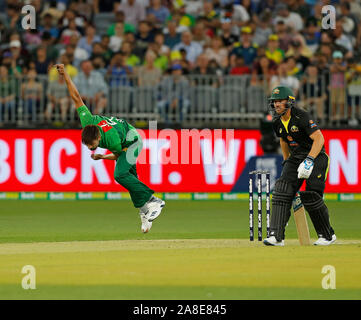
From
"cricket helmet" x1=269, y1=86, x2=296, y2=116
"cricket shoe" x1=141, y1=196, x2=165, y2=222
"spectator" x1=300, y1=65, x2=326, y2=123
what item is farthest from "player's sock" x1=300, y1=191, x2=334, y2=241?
"spectator" x1=300, y1=65, x2=326, y2=123

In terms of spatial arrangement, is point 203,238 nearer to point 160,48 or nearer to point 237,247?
point 237,247

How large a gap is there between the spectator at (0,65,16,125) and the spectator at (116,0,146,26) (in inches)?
164

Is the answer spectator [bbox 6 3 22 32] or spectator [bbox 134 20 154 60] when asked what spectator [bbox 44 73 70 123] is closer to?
spectator [bbox 134 20 154 60]

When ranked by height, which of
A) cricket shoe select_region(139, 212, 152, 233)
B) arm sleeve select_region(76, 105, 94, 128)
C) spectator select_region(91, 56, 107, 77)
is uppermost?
spectator select_region(91, 56, 107, 77)

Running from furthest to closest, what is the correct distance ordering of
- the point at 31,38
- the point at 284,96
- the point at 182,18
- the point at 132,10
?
the point at 132,10, the point at 182,18, the point at 31,38, the point at 284,96

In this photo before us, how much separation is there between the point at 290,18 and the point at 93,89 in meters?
5.67

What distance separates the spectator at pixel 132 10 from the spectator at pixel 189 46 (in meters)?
1.63

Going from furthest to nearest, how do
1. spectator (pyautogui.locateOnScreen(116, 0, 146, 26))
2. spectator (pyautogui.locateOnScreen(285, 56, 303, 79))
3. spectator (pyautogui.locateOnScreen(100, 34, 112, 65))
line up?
spectator (pyautogui.locateOnScreen(116, 0, 146, 26))
spectator (pyautogui.locateOnScreen(100, 34, 112, 65))
spectator (pyautogui.locateOnScreen(285, 56, 303, 79))

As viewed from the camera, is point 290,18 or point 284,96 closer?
point 284,96

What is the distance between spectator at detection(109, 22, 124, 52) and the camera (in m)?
25.1

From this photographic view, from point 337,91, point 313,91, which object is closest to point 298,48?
point 313,91

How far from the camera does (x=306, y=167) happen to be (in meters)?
13.0

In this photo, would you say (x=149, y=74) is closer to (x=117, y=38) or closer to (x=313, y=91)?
(x=117, y=38)
